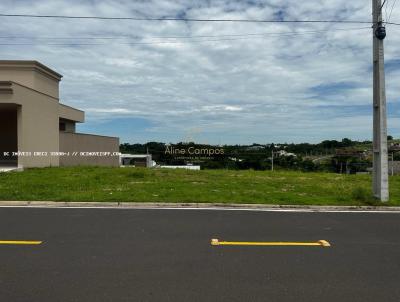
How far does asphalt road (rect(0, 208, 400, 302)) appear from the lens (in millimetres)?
5309

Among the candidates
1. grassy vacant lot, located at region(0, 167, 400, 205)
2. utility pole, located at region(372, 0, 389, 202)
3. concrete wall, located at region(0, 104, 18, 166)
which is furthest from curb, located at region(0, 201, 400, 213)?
concrete wall, located at region(0, 104, 18, 166)

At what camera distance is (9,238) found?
821 centimetres

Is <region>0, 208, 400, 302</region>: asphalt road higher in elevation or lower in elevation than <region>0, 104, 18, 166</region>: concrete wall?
lower

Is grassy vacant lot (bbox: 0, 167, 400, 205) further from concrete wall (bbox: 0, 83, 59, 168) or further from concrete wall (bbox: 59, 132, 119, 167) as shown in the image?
concrete wall (bbox: 59, 132, 119, 167)

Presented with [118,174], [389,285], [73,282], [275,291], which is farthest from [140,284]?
[118,174]

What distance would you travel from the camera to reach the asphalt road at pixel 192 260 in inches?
209

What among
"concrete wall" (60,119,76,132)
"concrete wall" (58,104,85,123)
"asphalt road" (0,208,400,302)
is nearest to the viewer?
"asphalt road" (0,208,400,302)

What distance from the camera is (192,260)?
22.1 feet

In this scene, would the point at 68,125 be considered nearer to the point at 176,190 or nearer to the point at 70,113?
the point at 70,113

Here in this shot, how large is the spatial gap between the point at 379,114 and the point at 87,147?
26353mm

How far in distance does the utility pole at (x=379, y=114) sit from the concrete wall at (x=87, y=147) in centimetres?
2222

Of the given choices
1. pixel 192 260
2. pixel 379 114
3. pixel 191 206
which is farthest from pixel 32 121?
pixel 192 260

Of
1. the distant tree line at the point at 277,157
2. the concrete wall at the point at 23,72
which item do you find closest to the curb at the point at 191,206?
the concrete wall at the point at 23,72

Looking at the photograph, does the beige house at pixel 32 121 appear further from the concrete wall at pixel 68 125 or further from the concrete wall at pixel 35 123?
the concrete wall at pixel 68 125
